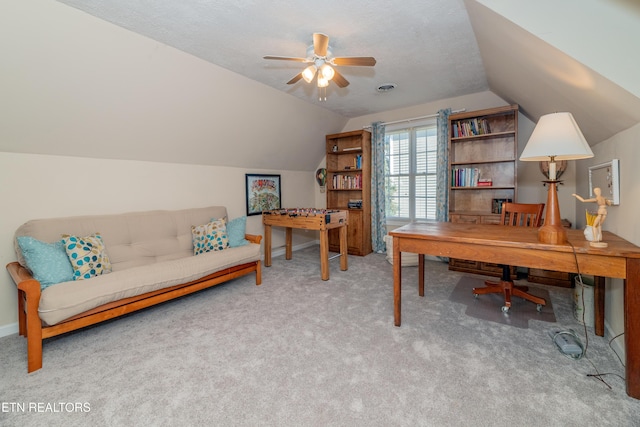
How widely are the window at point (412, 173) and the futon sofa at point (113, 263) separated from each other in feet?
8.80

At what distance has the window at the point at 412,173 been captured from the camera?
14.6 feet

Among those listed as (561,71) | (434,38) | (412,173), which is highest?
(434,38)

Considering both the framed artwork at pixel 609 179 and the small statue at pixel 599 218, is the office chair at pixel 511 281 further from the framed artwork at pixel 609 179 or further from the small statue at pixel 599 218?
the small statue at pixel 599 218

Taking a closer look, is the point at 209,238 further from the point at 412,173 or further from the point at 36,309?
the point at 412,173

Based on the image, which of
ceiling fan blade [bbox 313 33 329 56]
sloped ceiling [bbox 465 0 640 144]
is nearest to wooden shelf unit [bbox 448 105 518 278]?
sloped ceiling [bbox 465 0 640 144]

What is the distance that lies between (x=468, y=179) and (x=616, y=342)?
2.35 meters

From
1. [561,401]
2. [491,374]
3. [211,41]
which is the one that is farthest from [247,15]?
[561,401]

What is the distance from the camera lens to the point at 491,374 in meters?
1.69

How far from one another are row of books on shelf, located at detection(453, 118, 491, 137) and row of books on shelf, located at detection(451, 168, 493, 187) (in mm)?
498

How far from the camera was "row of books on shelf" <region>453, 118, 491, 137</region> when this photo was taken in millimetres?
3693

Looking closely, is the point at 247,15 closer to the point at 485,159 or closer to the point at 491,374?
the point at 491,374

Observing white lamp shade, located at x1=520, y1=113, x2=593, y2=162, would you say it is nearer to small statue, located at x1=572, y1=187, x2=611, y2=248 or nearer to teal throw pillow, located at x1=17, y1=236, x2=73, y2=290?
small statue, located at x1=572, y1=187, x2=611, y2=248

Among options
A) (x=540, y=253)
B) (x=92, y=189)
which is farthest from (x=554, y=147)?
(x=92, y=189)

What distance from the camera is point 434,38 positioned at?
94.5 inches
